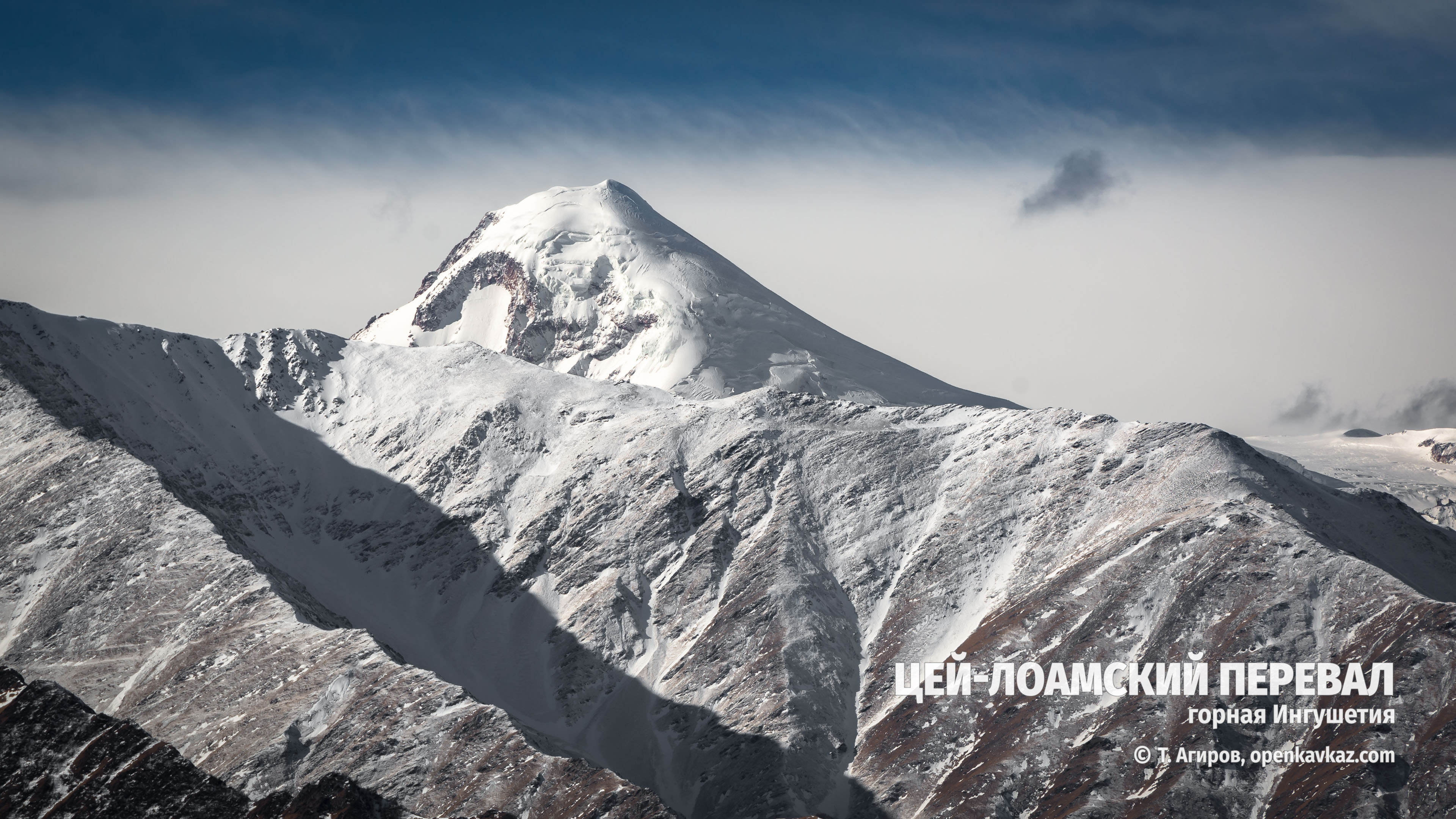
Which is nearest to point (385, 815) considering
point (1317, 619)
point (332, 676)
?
point (332, 676)

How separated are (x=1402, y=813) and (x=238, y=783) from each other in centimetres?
15594

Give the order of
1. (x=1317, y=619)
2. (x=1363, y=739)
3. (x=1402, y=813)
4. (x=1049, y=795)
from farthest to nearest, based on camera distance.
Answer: (x=1317, y=619) → (x=1049, y=795) → (x=1363, y=739) → (x=1402, y=813)

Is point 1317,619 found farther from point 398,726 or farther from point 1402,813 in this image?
point 398,726

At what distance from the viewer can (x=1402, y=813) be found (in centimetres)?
15925

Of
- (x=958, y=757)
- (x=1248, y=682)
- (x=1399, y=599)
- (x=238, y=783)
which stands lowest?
(x=238, y=783)

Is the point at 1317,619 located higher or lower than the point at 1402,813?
higher

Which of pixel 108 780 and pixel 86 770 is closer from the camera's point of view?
pixel 108 780

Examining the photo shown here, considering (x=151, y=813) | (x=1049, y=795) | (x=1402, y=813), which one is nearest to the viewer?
(x=151, y=813)

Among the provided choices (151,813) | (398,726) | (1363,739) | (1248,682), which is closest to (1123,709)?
(1248,682)

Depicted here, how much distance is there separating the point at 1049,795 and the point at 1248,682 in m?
35.9

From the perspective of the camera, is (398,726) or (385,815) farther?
(398,726)

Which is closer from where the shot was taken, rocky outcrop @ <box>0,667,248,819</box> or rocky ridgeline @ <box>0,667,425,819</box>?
rocky ridgeline @ <box>0,667,425,819</box>

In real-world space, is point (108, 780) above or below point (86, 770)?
below

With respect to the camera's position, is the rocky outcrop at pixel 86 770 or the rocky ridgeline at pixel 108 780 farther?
the rocky outcrop at pixel 86 770
